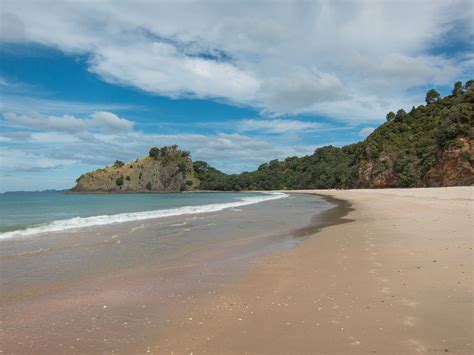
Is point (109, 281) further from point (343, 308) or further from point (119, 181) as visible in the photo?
point (119, 181)

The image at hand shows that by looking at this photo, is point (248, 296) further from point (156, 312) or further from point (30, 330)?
point (30, 330)

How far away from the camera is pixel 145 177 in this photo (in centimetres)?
16075

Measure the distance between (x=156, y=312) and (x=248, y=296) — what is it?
1513mm

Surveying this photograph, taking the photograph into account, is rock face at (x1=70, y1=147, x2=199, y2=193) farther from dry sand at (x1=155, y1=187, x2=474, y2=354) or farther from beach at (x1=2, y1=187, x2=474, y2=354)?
dry sand at (x1=155, y1=187, x2=474, y2=354)

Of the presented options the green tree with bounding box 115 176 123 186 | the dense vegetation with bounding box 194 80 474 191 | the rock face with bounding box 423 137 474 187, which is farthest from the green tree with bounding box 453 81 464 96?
the green tree with bounding box 115 176 123 186

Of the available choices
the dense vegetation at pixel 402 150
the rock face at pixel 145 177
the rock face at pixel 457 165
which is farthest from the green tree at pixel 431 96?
the rock face at pixel 145 177

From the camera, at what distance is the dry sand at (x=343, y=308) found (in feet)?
12.3

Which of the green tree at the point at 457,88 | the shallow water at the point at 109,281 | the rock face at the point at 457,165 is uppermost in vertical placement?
the green tree at the point at 457,88

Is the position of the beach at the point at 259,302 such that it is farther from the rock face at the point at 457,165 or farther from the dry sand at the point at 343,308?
the rock face at the point at 457,165

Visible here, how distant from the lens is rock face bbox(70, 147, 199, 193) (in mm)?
159000

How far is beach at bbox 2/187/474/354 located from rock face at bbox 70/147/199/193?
6067 inches

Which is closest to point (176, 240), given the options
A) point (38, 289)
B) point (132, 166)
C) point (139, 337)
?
point (38, 289)

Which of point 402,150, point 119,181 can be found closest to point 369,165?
point 402,150

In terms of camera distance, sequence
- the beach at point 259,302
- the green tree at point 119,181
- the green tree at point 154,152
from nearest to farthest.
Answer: the beach at point 259,302 → the green tree at point 119,181 → the green tree at point 154,152
